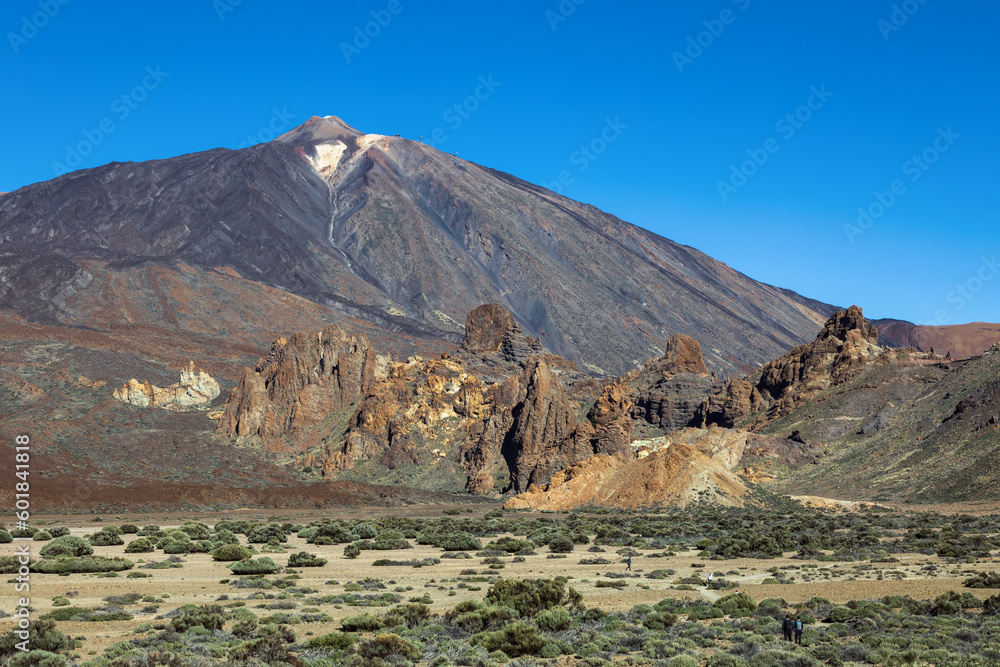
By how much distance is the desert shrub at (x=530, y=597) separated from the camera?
78.9 feet

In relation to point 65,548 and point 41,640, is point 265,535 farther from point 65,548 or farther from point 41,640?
point 41,640

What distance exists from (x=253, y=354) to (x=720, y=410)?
102 meters

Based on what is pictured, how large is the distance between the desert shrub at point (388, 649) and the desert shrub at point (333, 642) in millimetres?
554

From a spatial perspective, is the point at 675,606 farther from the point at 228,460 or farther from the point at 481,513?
the point at 228,460

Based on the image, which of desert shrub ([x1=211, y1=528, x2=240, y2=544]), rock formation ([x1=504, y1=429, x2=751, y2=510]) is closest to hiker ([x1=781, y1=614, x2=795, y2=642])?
desert shrub ([x1=211, y1=528, x2=240, y2=544])

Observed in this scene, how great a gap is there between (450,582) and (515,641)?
11427mm

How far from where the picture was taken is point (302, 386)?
347ft

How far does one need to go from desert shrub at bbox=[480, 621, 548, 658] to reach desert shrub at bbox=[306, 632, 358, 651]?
3.01m

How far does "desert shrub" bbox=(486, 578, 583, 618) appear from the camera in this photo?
24047mm

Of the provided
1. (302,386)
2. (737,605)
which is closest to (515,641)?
(737,605)

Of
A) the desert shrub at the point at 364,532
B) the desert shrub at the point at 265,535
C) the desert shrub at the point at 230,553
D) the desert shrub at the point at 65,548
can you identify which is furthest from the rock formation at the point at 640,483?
the desert shrub at the point at 65,548

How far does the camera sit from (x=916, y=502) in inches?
2603

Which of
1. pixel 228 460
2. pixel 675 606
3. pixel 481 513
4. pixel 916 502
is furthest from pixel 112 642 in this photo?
pixel 228 460

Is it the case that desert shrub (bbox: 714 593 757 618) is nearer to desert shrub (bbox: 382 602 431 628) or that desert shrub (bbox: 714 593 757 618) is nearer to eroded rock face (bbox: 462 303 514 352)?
desert shrub (bbox: 382 602 431 628)
